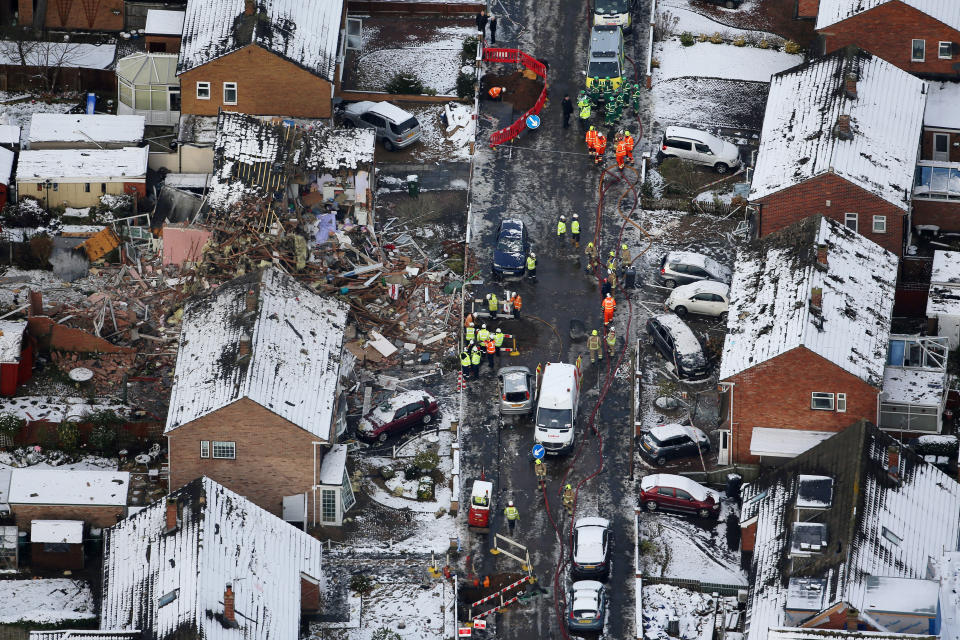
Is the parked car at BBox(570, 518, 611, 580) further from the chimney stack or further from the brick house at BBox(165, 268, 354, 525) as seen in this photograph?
the chimney stack

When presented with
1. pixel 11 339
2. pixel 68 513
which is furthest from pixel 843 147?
pixel 68 513

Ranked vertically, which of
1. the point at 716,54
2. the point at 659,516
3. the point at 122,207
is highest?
the point at 716,54

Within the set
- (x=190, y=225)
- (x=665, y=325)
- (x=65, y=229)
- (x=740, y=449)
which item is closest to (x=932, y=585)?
(x=740, y=449)

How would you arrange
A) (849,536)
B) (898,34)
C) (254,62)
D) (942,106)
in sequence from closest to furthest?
1. (849,536)
2. (254,62)
3. (942,106)
4. (898,34)

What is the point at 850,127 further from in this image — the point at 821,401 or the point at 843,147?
the point at 821,401

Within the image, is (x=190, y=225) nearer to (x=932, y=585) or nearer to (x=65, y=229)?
(x=65, y=229)

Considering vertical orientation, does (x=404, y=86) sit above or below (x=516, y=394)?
above

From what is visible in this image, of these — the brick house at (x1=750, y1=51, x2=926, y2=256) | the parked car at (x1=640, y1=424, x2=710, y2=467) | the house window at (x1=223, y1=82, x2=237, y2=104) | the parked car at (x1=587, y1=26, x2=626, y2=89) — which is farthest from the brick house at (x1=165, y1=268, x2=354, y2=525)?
the parked car at (x1=587, y1=26, x2=626, y2=89)
